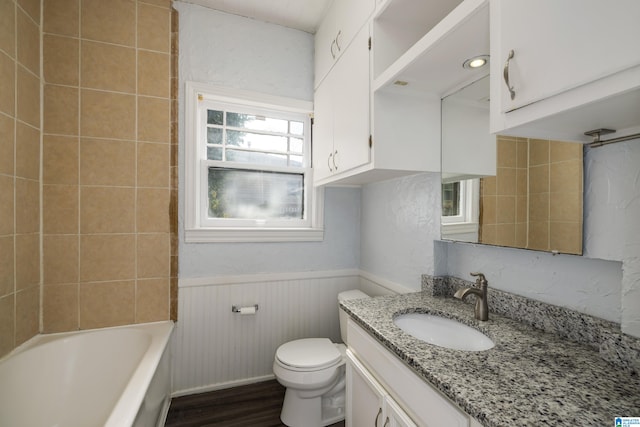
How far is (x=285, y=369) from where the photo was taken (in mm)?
1521

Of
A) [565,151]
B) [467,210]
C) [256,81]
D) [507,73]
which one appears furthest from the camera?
[256,81]

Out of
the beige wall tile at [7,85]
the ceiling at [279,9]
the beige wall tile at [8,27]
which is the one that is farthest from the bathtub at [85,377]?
the ceiling at [279,9]

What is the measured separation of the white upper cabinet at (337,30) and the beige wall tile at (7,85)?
1632 millimetres

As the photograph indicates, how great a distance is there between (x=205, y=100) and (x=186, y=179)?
606 millimetres

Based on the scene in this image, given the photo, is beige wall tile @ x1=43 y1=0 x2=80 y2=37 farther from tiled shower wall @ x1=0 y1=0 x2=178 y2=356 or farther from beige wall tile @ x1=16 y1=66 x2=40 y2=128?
beige wall tile @ x1=16 y1=66 x2=40 y2=128

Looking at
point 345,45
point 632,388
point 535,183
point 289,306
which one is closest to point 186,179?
point 289,306

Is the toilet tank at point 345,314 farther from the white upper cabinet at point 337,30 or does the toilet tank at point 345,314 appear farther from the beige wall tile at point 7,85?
the beige wall tile at point 7,85

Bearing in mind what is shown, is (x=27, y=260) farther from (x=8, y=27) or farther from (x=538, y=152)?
(x=538, y=152)

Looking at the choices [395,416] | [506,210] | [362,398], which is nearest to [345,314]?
[362,398]

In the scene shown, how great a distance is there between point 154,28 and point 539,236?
238cm

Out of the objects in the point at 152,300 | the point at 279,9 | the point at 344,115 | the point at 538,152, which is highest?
the point at 279,9

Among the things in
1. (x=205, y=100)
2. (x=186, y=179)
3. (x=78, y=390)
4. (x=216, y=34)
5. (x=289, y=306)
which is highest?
(x=216, y=34)

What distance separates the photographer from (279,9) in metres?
1.87

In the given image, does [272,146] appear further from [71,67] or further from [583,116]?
[583,116]
